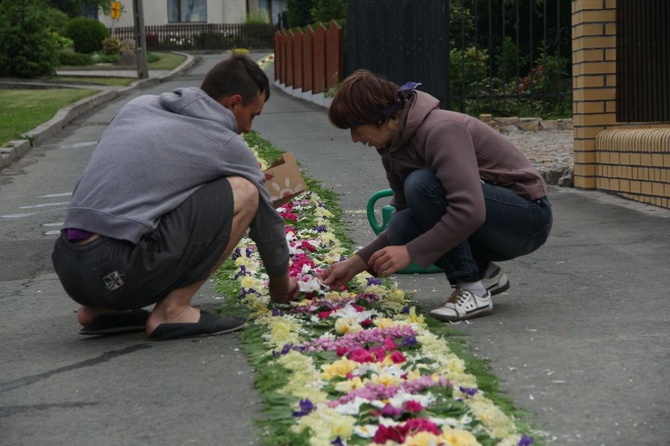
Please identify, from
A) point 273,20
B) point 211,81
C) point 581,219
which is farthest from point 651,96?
point 273,20

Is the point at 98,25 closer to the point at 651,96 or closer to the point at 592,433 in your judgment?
the point at 651,96

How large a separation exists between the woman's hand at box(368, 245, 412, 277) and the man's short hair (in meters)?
0.84

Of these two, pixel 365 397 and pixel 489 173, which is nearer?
pixel 365 397

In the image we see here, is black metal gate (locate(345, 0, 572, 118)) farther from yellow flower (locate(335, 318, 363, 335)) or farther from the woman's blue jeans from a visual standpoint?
yellow flower (locate(335, 318, 363, 335))

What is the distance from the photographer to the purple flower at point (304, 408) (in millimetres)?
3557

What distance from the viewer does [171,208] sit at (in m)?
4.81

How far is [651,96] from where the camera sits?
31.1ft

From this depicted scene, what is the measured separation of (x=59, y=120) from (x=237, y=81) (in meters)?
15.7

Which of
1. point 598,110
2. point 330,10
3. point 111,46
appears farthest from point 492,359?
point 111,46

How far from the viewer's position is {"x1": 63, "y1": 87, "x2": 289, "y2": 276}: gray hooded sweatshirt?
4750mm

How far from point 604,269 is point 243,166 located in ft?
7.66

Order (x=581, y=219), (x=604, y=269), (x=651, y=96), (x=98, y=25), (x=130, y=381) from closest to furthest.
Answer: (x=130, y=381), (x=604, y=269), (x=581, y=219), (x=651, y=96), (x=98, y=25)

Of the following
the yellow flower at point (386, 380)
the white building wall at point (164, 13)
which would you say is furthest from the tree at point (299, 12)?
the yellow flower at point (386, 380)

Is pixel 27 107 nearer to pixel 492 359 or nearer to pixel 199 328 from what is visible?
pixel 199 328
